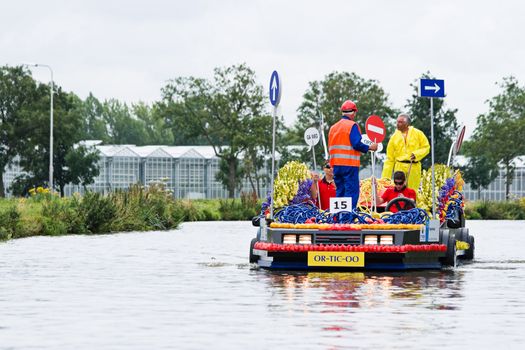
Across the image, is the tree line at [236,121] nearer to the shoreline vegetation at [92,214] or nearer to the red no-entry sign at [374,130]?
the shoreline vegetation at [92,214]

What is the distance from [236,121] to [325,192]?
226 feet

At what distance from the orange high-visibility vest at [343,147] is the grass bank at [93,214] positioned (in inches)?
563

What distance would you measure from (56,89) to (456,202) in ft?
234

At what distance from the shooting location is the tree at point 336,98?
90.2 m

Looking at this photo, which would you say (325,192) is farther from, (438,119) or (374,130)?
(438,119)

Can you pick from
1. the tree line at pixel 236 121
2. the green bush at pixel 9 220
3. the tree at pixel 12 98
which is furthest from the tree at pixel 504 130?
the green bush at pixel 9 220

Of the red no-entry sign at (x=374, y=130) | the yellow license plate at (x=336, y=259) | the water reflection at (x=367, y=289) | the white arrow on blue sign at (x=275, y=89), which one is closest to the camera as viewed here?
the water reflection at (x=367, y=289)

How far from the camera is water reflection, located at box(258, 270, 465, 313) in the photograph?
50.4ft

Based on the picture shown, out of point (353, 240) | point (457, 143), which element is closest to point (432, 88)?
point (457, 143)

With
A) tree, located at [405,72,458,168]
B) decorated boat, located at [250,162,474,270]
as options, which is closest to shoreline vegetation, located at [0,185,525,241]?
decorated boat, located at [250,162,474,270]

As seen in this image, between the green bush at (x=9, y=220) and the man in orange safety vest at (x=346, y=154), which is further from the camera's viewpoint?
the green bush at (x=9, y=220)

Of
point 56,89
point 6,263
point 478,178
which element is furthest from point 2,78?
point 6,263

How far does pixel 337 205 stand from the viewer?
20922mm

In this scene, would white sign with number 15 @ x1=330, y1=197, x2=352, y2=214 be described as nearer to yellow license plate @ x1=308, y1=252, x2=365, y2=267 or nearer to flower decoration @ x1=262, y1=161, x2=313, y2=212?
yellow license plate @ x1=308, y1=252, x2=365, y2=267
